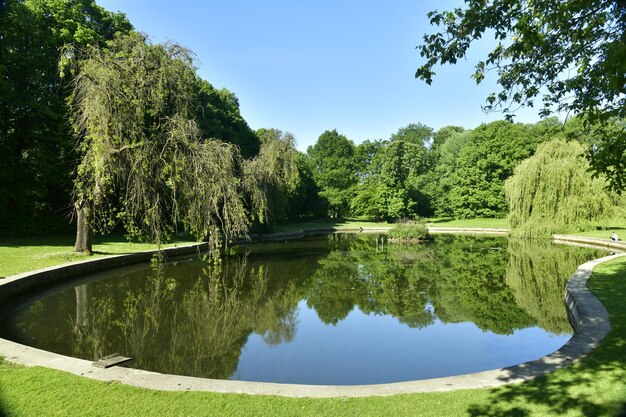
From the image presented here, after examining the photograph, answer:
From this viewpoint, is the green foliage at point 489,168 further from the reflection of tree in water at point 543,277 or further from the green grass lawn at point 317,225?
the reflection of tree in water at point 543,277

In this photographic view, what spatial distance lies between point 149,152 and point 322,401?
8923 mm

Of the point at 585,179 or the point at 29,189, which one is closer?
the point at 29,189

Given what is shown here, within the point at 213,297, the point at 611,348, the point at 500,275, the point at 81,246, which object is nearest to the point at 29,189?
the point at 81,246

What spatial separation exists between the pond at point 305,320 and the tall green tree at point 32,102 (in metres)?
10.1

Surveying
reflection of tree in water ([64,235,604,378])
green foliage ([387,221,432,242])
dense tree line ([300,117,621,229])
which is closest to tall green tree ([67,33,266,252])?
reflection of tree in water ([64,235,604,378])

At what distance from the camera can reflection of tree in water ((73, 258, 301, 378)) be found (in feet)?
23.4

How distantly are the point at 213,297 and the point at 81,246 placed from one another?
6.88 m

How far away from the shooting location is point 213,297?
11883 mm

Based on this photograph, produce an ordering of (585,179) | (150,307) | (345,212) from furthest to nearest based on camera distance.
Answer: (345,212), (585,179), (150,307)

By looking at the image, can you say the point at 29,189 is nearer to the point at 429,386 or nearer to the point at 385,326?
the point at 385,326

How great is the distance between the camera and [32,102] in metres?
20.1

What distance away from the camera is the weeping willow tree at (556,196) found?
28.0 meters

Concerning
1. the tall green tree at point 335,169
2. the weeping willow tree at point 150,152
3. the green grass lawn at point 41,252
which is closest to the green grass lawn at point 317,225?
the tall green tree at point 335,169

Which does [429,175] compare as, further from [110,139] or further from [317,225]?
[110,139]
